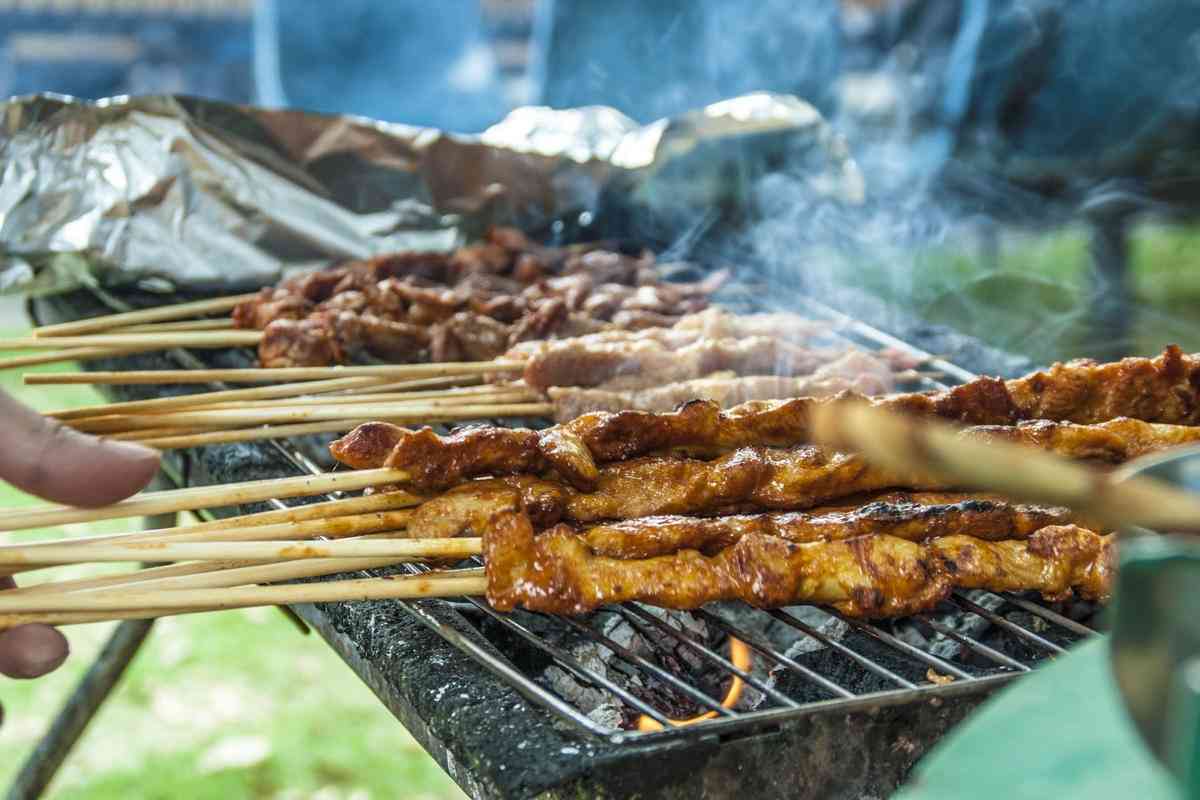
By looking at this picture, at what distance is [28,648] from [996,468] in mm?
1835

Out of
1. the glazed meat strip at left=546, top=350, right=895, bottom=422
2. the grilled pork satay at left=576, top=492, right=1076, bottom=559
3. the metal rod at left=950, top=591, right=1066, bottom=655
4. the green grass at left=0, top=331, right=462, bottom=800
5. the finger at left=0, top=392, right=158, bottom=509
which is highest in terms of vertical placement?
the finger at left=0, top=392, right=158, bottom=509

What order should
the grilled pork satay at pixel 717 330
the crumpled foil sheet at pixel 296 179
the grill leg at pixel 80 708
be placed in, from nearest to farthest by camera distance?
the grill leg at pixel 80 708
the grilled pork satay at pixel 717 330
the crumpled foil sheet at pixel 296 179

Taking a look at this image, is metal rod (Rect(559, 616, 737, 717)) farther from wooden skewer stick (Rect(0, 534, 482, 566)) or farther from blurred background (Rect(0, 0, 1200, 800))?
blurred background (Rect(0, 0, 1200, 800))

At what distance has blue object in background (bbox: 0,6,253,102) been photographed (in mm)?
11914

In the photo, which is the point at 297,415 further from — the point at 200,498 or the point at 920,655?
the point at 920,655

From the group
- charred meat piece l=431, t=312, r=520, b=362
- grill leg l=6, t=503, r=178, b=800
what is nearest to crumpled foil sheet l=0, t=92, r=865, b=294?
charred meat piece l=431, t=312, r=520, b=362

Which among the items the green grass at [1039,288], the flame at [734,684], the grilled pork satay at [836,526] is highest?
the grilled pork satay at [836,526]

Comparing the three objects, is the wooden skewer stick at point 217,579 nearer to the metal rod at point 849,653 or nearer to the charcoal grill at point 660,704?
the charcoal grill at point 660,704

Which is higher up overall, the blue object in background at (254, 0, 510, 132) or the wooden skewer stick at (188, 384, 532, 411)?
the blue object in background at (254, 0, 510, 132)

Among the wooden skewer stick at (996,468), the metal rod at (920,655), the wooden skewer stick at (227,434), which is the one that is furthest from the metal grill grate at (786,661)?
the wooden skewer stick at (996,468)

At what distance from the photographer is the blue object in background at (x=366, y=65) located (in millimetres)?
8938

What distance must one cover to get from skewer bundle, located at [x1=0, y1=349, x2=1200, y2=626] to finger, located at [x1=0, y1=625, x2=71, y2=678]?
0.03 meters

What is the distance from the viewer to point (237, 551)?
208 cm

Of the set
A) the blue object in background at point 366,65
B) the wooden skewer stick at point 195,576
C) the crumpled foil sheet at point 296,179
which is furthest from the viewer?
the blue object in background at point 366,65
